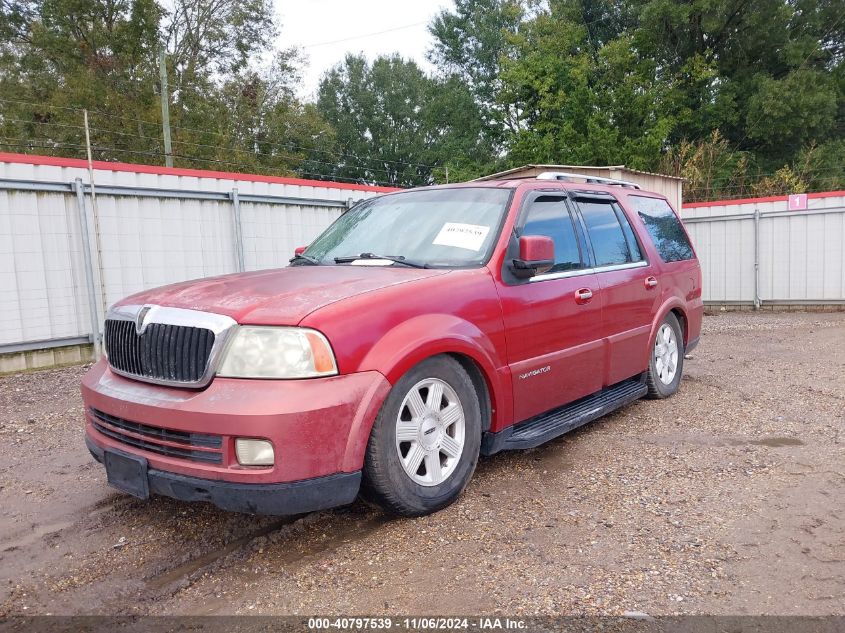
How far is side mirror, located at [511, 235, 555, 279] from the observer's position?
3623 mm

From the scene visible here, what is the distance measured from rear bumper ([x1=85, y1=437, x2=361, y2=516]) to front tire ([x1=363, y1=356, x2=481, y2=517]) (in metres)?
0.21

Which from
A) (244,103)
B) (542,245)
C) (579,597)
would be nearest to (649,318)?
(542,245)

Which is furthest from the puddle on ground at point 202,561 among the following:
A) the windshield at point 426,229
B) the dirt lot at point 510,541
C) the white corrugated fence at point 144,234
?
the white corrugated fence at point 144,234

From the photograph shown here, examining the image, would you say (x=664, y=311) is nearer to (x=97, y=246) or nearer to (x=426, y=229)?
(x=426, y=229)

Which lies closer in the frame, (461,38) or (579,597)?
(579,597)

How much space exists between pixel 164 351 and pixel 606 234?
334cm

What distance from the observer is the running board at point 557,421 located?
12.0ft

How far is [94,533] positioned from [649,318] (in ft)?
13.8

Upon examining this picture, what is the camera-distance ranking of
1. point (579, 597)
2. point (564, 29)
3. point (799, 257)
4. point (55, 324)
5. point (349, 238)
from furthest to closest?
point (564, 29), point (799, 257), point (55, 324), point (349, 238), point (579, 597)

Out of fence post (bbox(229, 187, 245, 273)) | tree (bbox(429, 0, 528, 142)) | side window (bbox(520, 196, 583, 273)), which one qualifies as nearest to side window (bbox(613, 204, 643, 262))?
side window (bbox(520, 196, 583, 273))

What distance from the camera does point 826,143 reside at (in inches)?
1126

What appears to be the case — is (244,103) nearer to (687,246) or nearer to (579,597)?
(687,246)

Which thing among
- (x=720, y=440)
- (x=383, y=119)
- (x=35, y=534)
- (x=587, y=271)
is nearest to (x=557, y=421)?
(x=587, y=271)

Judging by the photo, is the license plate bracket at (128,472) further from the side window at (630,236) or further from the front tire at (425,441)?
the side window at (630,236)
